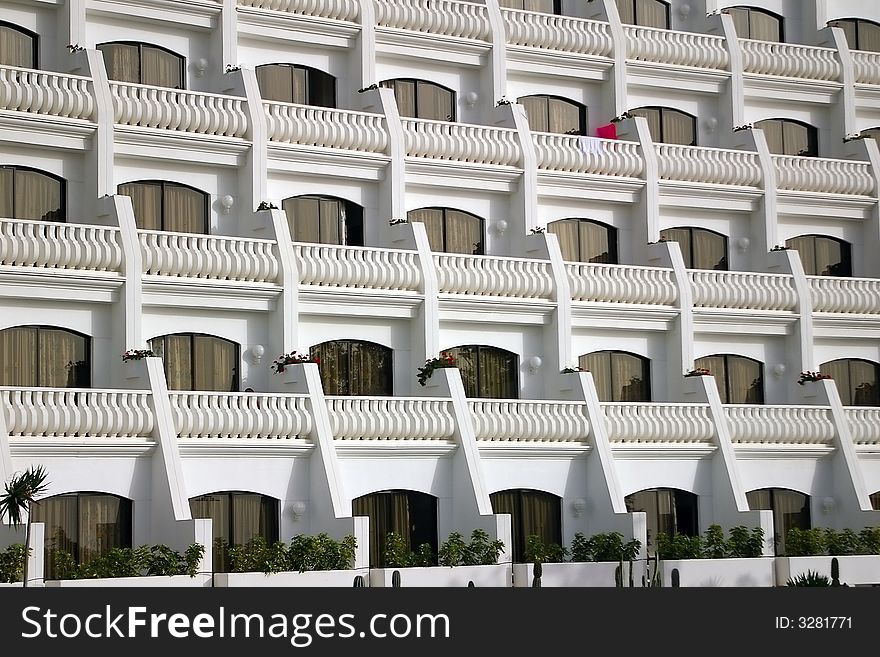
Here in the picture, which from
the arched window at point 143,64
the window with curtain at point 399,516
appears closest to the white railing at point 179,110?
the arched window at point 143,64

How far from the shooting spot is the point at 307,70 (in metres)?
53.0

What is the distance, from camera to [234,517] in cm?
4406

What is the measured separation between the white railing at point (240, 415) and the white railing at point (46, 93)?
31.7 ft

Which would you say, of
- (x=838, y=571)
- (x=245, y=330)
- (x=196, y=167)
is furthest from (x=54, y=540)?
(x=838, y=571)

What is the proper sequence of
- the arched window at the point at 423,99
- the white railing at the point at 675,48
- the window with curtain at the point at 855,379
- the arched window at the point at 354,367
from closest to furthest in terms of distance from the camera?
the arched window at the point at 354,367 → the arched window at the point at 423,99 → the window with curtain at the point at 855,379 → the white railing at the point at 675,48

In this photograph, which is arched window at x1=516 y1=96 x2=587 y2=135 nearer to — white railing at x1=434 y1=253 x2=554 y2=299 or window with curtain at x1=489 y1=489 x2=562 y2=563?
white railing at x1=434 y1=253 x2=554 y2=299

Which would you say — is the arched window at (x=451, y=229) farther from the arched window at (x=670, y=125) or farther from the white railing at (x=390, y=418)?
the arched window at (x=670, y=125)

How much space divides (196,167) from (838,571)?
915 inches

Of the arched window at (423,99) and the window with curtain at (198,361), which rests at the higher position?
the arched window at (423,99)

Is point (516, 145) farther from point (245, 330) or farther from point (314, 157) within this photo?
point (245, 330)

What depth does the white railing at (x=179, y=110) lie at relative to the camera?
4675 cm

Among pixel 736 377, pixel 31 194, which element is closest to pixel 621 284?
pixel 736 377

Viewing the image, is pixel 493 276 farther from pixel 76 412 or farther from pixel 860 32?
pixel 860 32

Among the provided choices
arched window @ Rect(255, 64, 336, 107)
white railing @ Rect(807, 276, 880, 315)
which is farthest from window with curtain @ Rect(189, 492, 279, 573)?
white railing @ Rect(807, 276, 880, 315)
